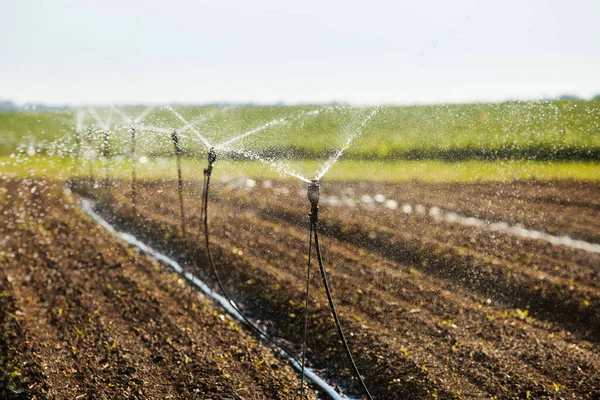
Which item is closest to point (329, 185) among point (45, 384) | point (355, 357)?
point (355, 357)

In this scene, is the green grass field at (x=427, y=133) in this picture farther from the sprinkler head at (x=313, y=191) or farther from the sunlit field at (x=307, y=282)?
the sprinkler head at (x=313, y=191)

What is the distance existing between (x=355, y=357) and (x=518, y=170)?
15290 mm

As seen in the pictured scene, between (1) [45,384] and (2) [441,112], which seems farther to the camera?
(2) [441,112]

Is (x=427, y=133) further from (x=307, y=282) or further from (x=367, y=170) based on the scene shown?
(x=307, y=282)

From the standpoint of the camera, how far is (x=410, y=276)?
7938mm

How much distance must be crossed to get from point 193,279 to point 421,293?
119 inches

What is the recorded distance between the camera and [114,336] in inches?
233

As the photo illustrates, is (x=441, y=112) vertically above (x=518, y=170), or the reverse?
(x=441, y=112)

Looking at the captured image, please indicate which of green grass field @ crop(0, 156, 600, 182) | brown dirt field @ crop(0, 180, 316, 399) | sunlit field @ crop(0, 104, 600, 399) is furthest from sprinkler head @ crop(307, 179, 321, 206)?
green grass field @ crop(0, 156, 600, 182)

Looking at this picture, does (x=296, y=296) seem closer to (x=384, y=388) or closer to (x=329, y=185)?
(x=384, y=388)

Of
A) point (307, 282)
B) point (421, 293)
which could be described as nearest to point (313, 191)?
point (307, 282)

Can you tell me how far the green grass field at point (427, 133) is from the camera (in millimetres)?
20484

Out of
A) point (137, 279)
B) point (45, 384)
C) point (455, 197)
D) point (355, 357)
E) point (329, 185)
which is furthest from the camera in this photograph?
point (329, 185)

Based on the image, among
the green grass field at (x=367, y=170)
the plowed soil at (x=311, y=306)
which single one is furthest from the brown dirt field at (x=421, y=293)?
the green grass field at (x=367, y=170)
